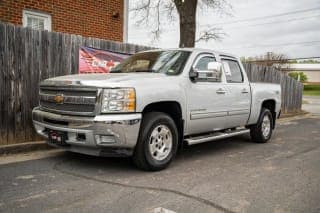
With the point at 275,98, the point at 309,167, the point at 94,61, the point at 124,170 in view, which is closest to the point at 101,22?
the point at 94,61

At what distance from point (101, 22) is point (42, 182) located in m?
7.33

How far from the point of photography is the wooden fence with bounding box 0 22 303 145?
643 centimetres

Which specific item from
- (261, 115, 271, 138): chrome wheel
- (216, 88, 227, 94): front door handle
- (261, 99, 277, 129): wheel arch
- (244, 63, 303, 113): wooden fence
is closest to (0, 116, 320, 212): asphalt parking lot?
(216, 88, 227, 94): front door handle

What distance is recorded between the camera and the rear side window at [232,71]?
725 cm

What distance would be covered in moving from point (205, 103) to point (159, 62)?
3.58ft

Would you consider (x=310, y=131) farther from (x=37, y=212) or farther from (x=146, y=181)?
(x=37, y=212)

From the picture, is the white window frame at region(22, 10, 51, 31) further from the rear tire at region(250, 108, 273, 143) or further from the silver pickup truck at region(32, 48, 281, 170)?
the rear tire at region(250, 108, 273, 143)

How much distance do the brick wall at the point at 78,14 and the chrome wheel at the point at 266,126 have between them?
5.54 m

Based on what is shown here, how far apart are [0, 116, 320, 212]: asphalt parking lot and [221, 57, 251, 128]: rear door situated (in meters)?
0.78

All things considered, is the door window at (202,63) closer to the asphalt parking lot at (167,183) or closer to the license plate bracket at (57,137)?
the asphalt parking lot at (167,183)

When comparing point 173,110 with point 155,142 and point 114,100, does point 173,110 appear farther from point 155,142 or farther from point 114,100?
point 114,100

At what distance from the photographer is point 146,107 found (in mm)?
5371

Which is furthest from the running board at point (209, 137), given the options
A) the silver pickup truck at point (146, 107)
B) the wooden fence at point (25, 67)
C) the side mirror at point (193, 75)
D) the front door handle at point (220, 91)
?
the wooden fence at point (25, 67)

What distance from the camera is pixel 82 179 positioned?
192 inches
